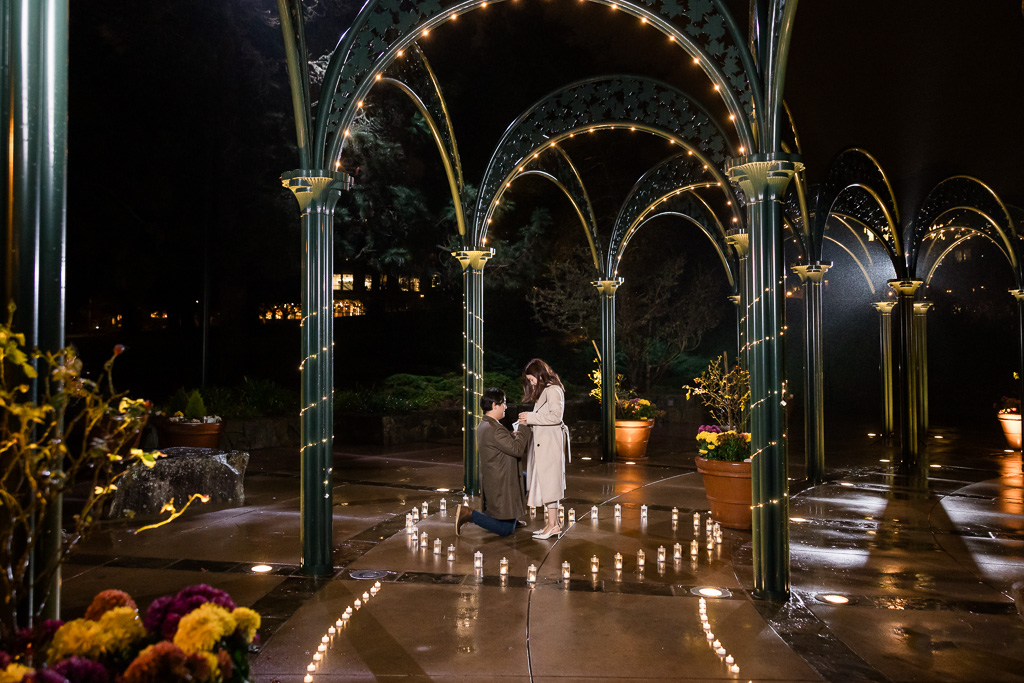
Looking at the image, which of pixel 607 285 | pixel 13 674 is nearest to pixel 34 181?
pixel 13 674

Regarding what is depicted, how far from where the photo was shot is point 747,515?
26.0 feet

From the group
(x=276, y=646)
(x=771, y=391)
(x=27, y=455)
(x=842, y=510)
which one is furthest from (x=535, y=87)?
(x=27, y=455)

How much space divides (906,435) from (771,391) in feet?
30.2

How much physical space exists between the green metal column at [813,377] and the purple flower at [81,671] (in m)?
10.9

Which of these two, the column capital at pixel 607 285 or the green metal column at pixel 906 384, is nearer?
the green metal column at pixel 906 384

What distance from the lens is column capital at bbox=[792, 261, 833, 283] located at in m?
11.6

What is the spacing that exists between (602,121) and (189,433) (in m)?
8.21

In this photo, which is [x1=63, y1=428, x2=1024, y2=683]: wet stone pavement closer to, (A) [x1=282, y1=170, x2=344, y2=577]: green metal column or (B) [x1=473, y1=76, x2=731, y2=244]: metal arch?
(A) [x1=282, y1=170, x2=344, y2=577]: green metal column

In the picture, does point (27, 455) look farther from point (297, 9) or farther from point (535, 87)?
point (535, 87)

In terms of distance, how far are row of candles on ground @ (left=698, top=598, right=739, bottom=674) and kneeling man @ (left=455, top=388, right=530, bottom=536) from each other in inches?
97.9

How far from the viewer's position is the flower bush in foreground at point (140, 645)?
1.88 metres

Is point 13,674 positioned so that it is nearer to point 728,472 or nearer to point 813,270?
point 728,472

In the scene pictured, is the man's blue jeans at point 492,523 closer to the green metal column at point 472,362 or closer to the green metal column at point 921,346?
the green metal column at point 472,362

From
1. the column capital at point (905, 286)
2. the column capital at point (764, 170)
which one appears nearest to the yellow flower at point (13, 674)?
the column capital at point (764, 170)
